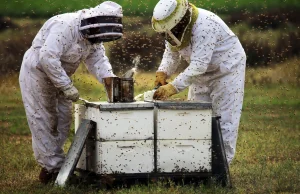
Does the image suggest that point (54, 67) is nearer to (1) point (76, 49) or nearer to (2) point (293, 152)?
(1) point (76, 49)

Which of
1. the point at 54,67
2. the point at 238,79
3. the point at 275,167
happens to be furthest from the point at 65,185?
the point at 275,167

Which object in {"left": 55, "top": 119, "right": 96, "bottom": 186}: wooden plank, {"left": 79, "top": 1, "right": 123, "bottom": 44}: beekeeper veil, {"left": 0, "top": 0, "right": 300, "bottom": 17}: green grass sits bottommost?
{"left": 0, "top": 0, "right": 300, "bottom": 17}: green grass

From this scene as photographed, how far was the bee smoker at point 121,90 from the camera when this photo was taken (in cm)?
797

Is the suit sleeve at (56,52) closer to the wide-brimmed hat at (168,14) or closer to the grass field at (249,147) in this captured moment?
the wide-brimmed hat at (168,14)

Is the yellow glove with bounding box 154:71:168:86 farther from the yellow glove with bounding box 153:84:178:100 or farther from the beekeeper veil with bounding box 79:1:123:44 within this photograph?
the beekeeper veil with bounding box 79:1:123:44

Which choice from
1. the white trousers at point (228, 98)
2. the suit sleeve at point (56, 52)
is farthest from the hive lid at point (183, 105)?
the suit sleeve at point (56, 52)

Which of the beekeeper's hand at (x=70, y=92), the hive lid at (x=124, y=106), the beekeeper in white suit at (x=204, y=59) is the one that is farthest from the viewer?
the beekeeper's hand at (x=70, y=92)

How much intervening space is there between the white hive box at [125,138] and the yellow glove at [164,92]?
0.32 m

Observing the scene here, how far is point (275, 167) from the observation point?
930cm

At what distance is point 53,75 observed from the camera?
26.1 ft

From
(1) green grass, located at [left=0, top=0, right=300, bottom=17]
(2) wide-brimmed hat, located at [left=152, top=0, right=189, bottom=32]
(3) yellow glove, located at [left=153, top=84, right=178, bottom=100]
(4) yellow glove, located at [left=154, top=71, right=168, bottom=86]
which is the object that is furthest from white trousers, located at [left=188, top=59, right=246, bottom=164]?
(1) green grass, located at [left=0, top=0, right=300, bottom=17]

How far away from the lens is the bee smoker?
26.1 ft

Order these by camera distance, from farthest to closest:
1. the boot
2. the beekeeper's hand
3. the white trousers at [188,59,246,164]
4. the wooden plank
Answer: the boot → the white trousers at [188,59,246,164] → the beekeeper's hand → the wooden plank

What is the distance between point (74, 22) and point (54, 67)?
510 millimetres
